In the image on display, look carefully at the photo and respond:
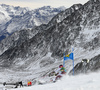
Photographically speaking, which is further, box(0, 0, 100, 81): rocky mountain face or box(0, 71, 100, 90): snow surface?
box(0, 0, 100, 81): rocky mountain face

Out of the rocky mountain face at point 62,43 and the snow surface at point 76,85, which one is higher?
the rocky mountain face at point 62,43

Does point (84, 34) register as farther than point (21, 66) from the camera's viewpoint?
No

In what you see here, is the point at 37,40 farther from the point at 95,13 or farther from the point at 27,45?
the point at 95,13

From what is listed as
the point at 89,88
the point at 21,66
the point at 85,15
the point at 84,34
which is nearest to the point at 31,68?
the point at 21,66

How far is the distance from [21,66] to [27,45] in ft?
91.2

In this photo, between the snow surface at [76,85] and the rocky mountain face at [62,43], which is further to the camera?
the rocky mountain face at [62,43]

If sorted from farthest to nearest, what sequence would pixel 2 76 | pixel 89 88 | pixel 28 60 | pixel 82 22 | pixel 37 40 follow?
1. pixel 37 40
2. pixel 28 60
3. pixel 82 22
4. pixel 2 76
5. pixel 89 88

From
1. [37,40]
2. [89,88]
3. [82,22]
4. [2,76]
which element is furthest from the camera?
[37,40]

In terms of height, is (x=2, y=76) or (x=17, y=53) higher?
(x=17, y=53)

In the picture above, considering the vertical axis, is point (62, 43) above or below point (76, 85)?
above

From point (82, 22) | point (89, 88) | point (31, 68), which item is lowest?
point (89, 88)

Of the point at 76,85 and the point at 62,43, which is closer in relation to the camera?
the point at 76,85

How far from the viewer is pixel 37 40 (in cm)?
14875

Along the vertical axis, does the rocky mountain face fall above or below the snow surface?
above
